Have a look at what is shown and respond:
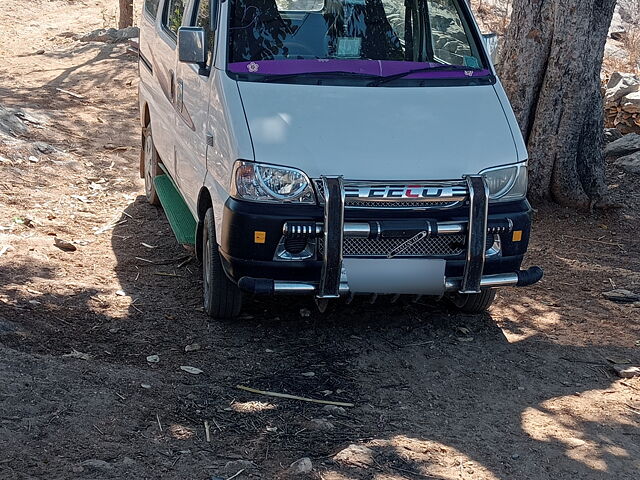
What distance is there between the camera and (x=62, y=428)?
14.2 feet

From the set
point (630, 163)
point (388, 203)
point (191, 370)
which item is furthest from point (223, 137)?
point (630, 163)

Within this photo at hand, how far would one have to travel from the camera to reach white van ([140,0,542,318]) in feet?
16.7

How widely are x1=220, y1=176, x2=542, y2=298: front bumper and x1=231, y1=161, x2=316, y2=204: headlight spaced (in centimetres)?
5

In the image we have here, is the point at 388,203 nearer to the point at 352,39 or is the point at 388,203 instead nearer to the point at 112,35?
the point at 352,39

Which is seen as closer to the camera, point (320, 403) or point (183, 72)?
point (320, 403)

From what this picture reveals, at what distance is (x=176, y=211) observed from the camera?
6930 millimetres

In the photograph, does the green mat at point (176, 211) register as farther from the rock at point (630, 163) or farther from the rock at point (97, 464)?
the rock at point (630, 163)

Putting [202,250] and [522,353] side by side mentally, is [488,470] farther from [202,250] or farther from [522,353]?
[202,250]

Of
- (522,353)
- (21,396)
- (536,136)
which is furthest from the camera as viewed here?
(536,136)

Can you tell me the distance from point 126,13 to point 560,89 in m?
9.68

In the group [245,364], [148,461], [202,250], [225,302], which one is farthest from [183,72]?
[148,461]

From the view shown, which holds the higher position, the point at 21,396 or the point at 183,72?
the point at 183,72

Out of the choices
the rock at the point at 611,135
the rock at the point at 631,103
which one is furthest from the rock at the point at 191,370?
the rock at the point at 631,103

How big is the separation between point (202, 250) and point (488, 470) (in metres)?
2.55
